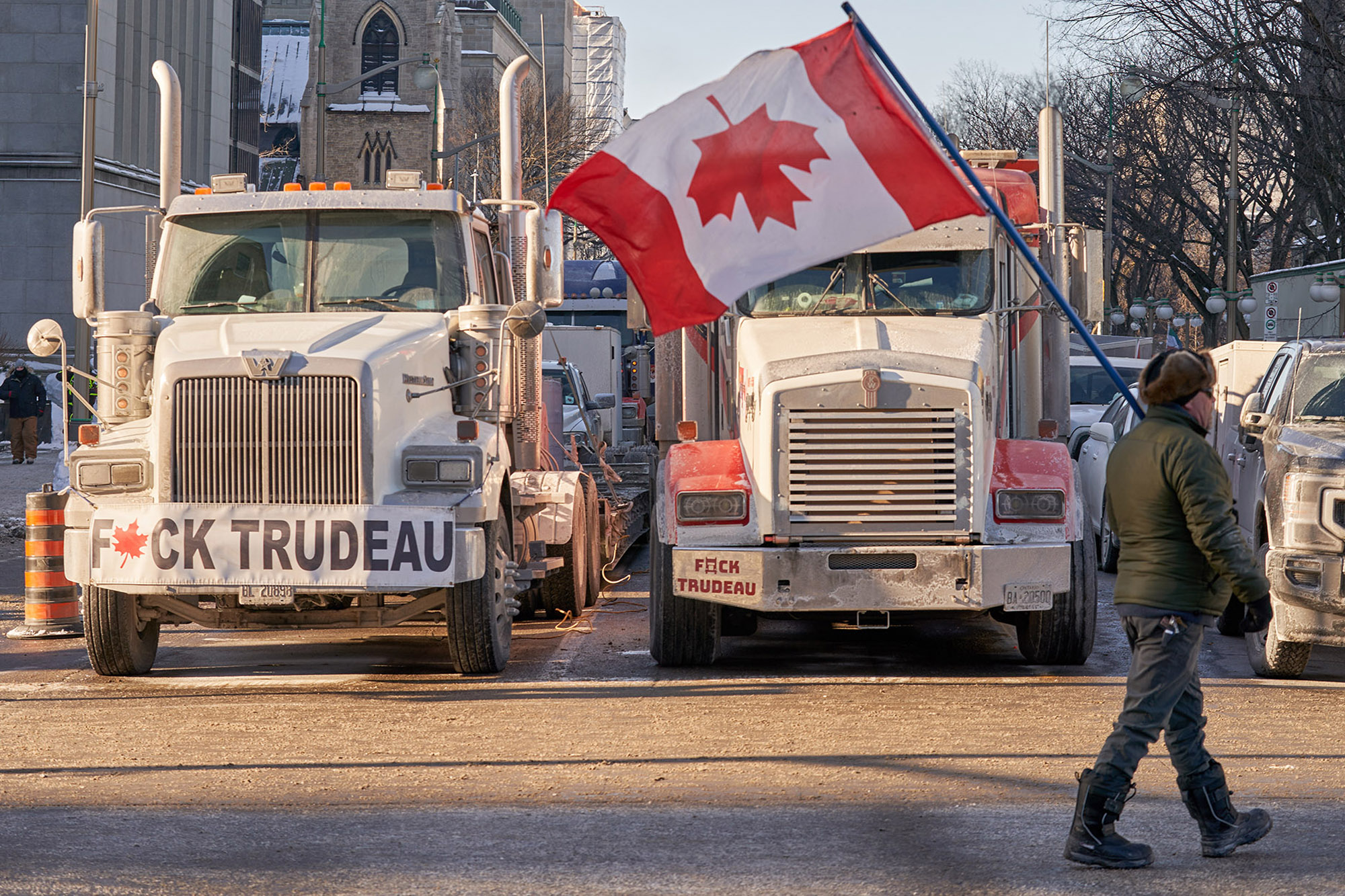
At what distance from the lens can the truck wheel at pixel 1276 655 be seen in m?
10.5

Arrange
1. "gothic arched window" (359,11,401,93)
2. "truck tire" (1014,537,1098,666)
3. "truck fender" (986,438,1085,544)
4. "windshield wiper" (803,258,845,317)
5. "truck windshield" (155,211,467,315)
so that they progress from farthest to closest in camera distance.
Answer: "gothic arched window" (359,11,401,93) < "windshield wiper" (803,258,845,317) < "truck windshield" (155,211,467,315) < "truck tire" (1014,537,1098,666) < "truck fender" (986,438,1085,544)

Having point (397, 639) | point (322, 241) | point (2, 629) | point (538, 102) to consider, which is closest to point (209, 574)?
point (322, 241)

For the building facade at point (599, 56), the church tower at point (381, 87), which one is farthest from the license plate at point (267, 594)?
the building facade at point (599, 56)

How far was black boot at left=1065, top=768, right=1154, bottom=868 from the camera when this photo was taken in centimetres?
618

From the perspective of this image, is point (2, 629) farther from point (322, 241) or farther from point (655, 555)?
point (655, 555)

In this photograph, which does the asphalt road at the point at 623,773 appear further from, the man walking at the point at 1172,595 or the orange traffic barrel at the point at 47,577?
the orange traffic barrel at the point at 47,577

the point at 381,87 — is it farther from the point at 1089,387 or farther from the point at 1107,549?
the point at 1107,549

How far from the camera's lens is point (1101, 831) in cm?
620

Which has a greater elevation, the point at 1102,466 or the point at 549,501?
the point at 1102,466

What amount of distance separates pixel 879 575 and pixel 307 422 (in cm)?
324

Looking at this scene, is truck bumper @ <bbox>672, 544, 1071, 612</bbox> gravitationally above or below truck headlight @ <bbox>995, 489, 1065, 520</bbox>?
below

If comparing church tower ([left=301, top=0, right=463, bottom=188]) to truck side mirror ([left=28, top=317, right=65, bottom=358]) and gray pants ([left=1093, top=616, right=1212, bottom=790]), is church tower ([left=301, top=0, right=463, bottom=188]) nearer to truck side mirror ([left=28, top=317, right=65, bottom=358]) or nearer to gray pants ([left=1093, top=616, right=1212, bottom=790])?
truck side mirror ([left=28, top=317, right=65, bottom=358])

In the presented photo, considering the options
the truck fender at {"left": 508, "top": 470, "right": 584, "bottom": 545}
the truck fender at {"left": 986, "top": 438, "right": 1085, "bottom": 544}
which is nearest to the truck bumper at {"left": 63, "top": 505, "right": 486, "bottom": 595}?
the truck fender at {"left": 508, "top": 470, "right": 584, "bottom": 545}

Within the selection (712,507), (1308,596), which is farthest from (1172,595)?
(712,507)
